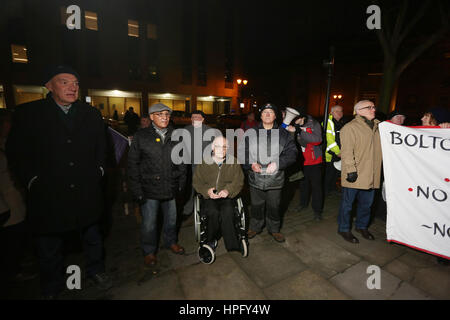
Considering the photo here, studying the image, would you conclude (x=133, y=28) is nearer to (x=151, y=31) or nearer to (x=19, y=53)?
(x=151, y=31)

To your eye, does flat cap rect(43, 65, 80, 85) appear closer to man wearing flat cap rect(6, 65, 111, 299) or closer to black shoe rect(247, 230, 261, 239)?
man wearing flat cap rect(6, 65, 111, 299)

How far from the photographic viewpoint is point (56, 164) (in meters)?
2.23

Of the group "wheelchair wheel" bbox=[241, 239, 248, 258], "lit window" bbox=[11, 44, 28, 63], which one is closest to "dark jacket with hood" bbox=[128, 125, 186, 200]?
"wheelchair wheel" bbox=[241, 239, 248, 258]

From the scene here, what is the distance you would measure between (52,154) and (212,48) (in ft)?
110

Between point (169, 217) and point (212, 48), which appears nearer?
point (169, 217)

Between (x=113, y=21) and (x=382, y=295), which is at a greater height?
(x=113, y=21)

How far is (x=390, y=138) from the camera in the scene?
2959 millimetres

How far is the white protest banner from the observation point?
8.74 ft

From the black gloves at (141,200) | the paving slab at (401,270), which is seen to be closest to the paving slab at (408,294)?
the paving slab at (401,270)

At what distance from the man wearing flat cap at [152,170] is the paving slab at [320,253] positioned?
2.00m

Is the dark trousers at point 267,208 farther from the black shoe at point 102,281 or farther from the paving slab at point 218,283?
the black shoe at point 102,281

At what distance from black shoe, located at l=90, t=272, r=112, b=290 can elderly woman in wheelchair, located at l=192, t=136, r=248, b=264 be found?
1.11 m
